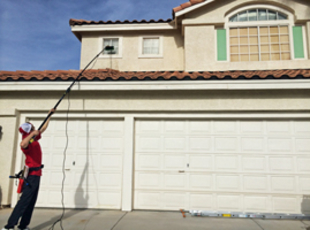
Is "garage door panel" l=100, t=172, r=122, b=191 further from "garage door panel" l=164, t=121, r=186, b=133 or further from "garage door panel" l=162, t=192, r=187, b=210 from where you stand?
"garage door panel" l=164, t=121, r=186, b=133

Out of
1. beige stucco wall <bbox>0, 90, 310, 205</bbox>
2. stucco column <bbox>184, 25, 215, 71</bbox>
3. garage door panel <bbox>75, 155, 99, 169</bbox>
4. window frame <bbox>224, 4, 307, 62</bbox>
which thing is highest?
window frame <bbox>224, 4, 307, 62</bbox>

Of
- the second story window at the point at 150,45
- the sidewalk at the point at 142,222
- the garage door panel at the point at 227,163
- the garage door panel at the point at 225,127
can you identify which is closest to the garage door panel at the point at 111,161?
the sidewalk at the point at 142,222

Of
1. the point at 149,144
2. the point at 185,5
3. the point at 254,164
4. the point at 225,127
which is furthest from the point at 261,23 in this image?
the point at 149,144

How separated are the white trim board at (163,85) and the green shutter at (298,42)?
9.21 ft

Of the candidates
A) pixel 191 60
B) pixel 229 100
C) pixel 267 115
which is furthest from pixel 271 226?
pixel 191 60

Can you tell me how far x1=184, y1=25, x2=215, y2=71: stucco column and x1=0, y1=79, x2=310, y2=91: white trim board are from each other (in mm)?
2347

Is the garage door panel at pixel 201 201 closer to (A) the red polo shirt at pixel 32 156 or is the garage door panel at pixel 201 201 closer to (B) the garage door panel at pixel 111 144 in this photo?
(B) the garage door panel at pixel 111 144

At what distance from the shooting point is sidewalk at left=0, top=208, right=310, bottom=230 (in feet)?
15.7

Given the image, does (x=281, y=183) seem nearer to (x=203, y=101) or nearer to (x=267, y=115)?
(x=267, y=115)

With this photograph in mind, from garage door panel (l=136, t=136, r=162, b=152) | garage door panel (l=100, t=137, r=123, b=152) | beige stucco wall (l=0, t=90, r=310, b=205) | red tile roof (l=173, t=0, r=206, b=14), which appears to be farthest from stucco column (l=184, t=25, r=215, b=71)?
garage door panel (l=100, t=137, r=123, b=152)

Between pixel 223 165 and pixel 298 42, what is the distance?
5.10 meters

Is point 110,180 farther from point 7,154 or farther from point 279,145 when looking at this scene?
point 279,145

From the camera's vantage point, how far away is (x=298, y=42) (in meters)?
8.07

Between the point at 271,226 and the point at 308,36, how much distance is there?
20.2ft
